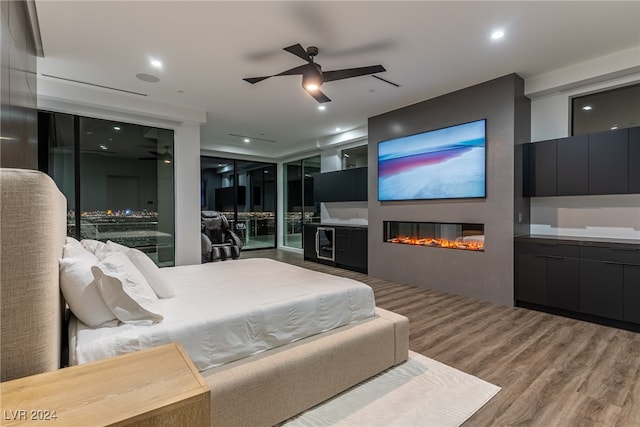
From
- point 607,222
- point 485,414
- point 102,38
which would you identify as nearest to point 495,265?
point 607,222

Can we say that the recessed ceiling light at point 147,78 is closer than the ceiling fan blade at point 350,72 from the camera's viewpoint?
No

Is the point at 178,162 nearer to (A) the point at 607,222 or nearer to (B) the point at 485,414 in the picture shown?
(B) the point at 485,414

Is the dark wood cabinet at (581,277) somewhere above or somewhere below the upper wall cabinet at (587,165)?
below

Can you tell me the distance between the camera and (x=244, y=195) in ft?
29.2

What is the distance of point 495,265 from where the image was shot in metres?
3.92

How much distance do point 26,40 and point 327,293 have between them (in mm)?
3196

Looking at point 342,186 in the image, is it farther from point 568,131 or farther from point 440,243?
point 568,131

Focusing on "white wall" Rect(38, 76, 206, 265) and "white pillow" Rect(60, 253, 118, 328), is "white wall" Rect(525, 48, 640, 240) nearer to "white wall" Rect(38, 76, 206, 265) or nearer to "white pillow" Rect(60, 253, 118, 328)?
"white pillow" Rect(60, 253, 118, 328)

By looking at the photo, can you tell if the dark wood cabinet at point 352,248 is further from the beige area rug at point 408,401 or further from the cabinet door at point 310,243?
the beige area rug at point 408,401

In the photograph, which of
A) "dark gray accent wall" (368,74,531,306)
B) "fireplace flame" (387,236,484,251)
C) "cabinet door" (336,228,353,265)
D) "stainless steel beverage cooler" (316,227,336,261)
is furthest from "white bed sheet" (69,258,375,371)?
"stainless steel beverage cooler" (316,227,336,261)

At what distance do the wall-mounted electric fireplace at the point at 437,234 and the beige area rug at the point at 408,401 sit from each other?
95.5 inches

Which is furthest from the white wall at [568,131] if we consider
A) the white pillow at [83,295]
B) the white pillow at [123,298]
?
the white pillow at [83,295]

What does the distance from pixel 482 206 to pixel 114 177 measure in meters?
A: 5.59

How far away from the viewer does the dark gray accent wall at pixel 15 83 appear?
1730mm
